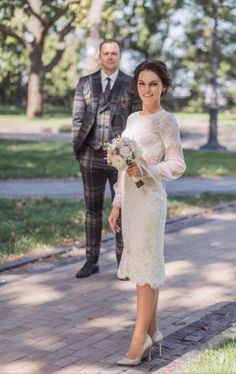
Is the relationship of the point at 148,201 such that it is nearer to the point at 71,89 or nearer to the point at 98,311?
the point at 98,311

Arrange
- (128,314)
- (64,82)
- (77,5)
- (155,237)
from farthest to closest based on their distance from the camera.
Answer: (64,82), (77,5), (128,314), (155,237)

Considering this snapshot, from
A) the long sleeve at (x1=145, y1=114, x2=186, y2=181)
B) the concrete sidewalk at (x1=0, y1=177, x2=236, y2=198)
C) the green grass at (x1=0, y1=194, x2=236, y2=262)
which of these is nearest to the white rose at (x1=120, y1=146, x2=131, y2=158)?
the long sleeve at (x1=145, y1=114, x2=186, y2=181)

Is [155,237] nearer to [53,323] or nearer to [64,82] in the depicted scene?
[53,323]

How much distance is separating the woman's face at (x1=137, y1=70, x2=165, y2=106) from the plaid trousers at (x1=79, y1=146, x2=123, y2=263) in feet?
6.98

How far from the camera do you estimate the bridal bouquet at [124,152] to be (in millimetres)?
3725

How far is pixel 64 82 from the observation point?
194ft

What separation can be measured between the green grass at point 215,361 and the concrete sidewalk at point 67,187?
281 inches

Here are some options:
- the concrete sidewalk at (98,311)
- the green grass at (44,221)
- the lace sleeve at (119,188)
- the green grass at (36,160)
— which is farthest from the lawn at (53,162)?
the lace sleeve at (119,188)

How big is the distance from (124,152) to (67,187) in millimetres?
8572

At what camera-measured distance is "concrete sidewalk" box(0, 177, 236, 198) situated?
1133 centimetres

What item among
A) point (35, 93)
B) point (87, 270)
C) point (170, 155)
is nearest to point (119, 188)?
point (170, 155)

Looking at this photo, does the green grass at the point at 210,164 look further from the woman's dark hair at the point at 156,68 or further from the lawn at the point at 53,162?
the woman's dark hair at the point at 156,68

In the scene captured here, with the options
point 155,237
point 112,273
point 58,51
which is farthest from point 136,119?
point 58,51

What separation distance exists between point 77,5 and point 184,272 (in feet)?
31.3
